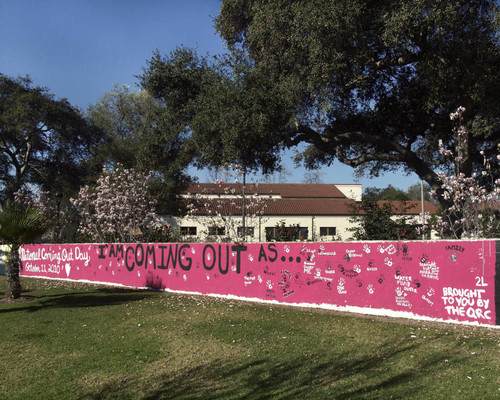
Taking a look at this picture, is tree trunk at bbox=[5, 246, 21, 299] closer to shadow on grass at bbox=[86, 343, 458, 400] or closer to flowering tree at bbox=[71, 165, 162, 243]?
flowering tree at bbox=[71, 165, 162, 243]

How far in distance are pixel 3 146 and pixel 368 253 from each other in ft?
103

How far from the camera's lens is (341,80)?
43.2 ft

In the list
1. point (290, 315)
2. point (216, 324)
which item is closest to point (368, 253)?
point (290, 315)

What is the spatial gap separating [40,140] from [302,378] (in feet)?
105

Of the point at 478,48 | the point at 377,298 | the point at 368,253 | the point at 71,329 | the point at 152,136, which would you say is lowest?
the point at 71,329

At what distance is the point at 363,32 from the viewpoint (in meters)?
12.4

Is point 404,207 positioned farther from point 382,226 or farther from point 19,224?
point 19,224

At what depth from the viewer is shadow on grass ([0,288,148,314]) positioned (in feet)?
40.0

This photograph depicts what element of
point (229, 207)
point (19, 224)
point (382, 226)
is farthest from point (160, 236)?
point (382, 226)

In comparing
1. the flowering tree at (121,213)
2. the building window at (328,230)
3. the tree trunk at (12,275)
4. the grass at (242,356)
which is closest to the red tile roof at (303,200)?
the building window at (328,230)

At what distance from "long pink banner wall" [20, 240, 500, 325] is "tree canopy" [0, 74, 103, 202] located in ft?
66.1

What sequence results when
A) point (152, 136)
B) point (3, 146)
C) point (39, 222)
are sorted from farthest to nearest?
1. point (3, 146)
2. point (152, 136)
3. point (39, 222)

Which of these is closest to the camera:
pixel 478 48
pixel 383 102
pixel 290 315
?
pixel 290 315

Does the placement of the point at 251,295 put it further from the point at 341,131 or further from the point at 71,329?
the point at 341,131
